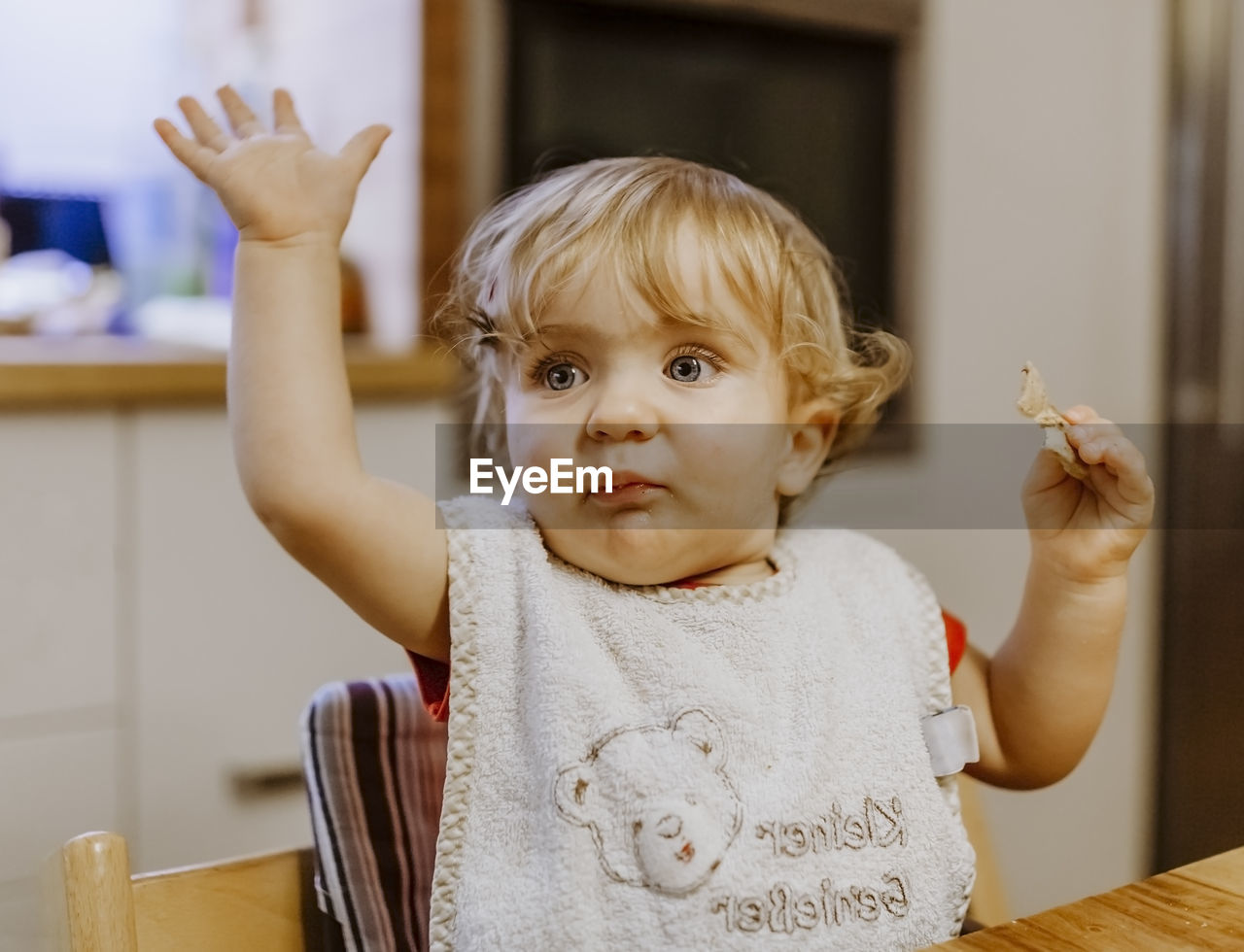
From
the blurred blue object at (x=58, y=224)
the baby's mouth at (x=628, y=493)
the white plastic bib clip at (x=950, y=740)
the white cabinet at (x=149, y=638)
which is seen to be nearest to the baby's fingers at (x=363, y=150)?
the baby's mouth at (x=628, y=493)

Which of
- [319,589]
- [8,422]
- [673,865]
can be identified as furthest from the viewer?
[319,589]

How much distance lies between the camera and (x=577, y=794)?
0.66 m

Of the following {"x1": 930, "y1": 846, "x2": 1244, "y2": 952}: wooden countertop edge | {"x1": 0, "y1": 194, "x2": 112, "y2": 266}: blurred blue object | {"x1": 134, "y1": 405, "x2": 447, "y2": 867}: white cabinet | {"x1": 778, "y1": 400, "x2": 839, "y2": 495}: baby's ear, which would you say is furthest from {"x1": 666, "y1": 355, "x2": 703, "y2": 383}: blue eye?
{"x1": 0, "y1": 194, "x2": 112, "y2": 266}: blurred blue object

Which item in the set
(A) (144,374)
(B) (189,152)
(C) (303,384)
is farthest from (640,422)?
(A) (144,374)

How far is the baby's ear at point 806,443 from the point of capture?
2.69 ft

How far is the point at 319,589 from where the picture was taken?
1.57 metres

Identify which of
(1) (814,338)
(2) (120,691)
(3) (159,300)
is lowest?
(2) (120,691)

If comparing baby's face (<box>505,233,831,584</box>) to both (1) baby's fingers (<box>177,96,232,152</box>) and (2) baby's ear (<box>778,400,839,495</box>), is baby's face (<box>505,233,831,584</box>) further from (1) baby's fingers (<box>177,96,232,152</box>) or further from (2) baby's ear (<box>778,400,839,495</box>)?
(1) baby's fingers (<box>177,96,232,152</box>)

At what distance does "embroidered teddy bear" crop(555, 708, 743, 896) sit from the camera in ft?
2.10

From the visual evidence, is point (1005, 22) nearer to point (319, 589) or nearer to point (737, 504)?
point (319, 589)

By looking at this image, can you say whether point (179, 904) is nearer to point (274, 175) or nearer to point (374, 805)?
point (374, 805)

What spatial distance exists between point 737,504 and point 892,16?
1459mm

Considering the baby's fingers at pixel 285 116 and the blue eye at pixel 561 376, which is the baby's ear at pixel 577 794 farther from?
the baby's fingers at pixel 285 116

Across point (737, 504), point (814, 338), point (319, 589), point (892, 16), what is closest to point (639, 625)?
point (737, 504)
